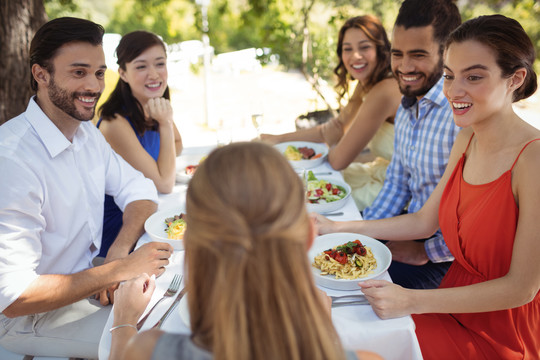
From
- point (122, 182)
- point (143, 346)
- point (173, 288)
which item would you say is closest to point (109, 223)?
point (122, 182)

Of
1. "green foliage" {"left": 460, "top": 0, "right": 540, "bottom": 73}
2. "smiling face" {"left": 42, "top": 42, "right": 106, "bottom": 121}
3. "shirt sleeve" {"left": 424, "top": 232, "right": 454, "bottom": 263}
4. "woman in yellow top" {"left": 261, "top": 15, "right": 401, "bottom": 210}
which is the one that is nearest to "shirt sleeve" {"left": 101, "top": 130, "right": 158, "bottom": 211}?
"smiling face" {"left": 42, "top": 42, "right": 106, "bottom": 121}

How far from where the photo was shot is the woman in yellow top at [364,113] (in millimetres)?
3070

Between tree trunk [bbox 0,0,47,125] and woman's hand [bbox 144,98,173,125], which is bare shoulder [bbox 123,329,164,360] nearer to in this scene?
woman's hand [bbox 144,98,173,125]

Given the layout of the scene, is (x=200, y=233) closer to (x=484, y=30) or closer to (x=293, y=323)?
(x=293, y=323)

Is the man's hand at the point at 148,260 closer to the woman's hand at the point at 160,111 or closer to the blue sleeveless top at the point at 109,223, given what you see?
the blue sleeveless top at the point at 109,223

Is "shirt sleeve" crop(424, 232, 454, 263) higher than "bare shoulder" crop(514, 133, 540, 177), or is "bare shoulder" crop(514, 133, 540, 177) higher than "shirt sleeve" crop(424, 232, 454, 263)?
"bare shoulder" crop(514, 133, 540, 177)

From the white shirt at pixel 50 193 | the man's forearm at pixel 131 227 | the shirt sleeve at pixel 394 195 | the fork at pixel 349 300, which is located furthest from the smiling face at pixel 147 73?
the fork at pixel 349 300

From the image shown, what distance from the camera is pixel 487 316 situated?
1.67 metres

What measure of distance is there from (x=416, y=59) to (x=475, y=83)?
950 millimetres

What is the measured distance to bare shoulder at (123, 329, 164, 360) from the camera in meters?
0.98

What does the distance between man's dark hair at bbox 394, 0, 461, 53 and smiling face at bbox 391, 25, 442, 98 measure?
0.03 m

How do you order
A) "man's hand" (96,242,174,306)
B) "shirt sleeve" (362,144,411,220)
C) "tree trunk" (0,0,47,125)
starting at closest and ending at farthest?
"man's hand" (96,242,174,306) < "shirt sleeve" (362,144,411,220) < "tree trunk" (0,0,47,125)

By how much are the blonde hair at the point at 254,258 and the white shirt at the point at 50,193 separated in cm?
111

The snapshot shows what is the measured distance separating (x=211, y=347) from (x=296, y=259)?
0.90 ft
